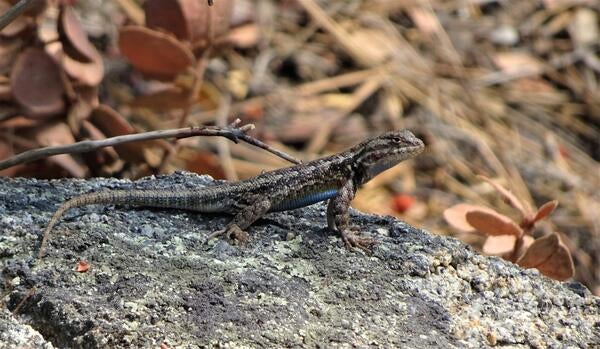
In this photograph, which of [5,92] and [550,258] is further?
[5,92]

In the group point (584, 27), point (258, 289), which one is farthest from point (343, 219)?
point (584, 27)

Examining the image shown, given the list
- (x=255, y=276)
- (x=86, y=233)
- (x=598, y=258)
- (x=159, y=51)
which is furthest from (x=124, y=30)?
A: (x=598, y=258)

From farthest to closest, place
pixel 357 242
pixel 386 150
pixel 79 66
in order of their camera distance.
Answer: pixel 79 66
pixel 386 150
pixel 357 242

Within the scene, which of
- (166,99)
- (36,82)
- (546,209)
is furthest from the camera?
(166,99)

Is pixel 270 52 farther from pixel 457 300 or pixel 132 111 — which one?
pixel 457 300

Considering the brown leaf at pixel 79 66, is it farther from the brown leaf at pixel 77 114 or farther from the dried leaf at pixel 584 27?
the dried leaf at pixel 584 27

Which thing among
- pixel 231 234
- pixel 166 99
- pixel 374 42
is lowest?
pixel 231 234

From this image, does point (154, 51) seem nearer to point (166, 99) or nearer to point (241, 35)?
point (166, 99)
